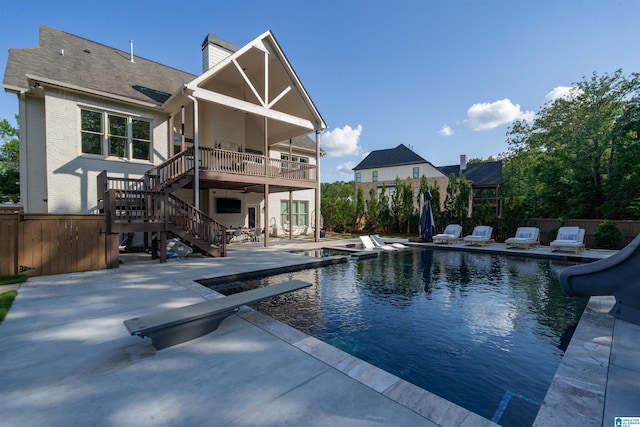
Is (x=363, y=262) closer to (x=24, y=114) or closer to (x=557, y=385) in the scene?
(x=557, y=385)

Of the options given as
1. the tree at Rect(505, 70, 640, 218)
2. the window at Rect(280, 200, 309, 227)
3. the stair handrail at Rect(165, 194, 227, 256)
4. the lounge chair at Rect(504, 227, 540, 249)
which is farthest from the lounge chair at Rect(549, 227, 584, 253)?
the window at Rect(280, 200, 309, 227)

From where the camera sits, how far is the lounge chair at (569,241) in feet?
37.8

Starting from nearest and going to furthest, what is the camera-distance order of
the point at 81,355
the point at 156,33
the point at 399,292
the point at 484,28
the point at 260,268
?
the point at 81,355 → the point at 399,292 → the point at 260,268 → the point at 484,28 → the point at 156,33

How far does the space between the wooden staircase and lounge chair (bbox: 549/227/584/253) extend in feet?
44.0

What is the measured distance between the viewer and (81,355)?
127 inches

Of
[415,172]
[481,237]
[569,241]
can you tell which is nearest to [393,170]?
[415,172]

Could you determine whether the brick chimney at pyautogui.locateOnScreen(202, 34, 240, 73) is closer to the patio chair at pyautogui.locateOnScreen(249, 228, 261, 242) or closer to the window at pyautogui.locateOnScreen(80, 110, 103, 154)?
the window at pyautogui.locateOnScreen(80, 110, 103, 154)

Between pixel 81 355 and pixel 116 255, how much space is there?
19.2ft

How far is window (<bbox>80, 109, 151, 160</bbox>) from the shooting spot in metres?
11.1

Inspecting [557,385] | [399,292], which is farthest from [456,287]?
[557,385]

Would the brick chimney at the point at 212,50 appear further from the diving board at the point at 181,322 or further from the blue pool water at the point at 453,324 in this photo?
the diving board at the point at 181,322

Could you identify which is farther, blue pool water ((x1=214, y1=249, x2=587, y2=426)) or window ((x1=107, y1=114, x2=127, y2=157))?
window ((x1=107, y1=114, x2=127, y2=157))

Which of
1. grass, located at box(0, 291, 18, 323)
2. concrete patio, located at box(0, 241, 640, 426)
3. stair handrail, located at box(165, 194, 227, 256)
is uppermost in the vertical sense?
stair handrail, located at box(165, 194, 227, 256)

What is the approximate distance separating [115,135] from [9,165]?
81.1ft
